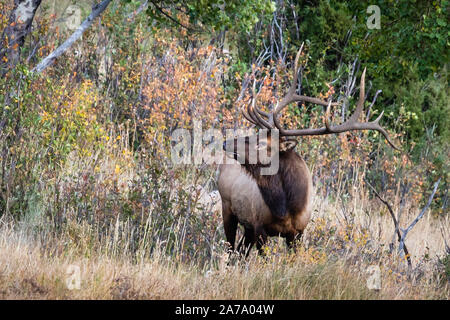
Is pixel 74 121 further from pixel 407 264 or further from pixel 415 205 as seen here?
pixel 415 205

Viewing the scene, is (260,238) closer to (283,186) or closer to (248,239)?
(248,239)

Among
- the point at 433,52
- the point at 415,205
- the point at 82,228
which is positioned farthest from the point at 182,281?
the point at 415,205

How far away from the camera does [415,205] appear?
9711 millimetres

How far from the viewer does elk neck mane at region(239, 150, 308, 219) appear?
21.0ft

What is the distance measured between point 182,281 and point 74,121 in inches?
123

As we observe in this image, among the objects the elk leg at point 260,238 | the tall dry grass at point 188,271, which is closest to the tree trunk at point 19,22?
the tall dry grass at point 188,271

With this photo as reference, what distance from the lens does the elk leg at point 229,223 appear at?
6859 millimetres

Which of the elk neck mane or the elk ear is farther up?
the elk ear

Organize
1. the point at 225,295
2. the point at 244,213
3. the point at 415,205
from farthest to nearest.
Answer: the point at 415,205 → the point at 244,213 → the point at 225,295

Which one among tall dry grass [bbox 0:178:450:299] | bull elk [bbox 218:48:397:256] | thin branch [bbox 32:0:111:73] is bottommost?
tall dry grass [bbox 0:178:450:299]

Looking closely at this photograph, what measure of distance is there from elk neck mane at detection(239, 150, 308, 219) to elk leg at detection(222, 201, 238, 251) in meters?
0.48

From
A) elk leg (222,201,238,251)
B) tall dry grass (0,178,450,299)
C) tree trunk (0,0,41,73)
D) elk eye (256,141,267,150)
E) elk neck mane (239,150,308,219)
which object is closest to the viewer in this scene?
tall dry grass (0,178,450,299)

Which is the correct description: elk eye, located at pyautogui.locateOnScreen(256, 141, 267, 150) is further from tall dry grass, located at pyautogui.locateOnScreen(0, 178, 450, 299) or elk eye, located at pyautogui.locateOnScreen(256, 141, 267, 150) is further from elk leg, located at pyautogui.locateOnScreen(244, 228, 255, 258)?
tall dry grass, located at pyautogui.locateOnScreen(0, 178, 450, 299)

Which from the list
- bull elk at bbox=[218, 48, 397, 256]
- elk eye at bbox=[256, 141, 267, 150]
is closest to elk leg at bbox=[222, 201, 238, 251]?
bull elk at bbox=[218, 48, 397, 256]
